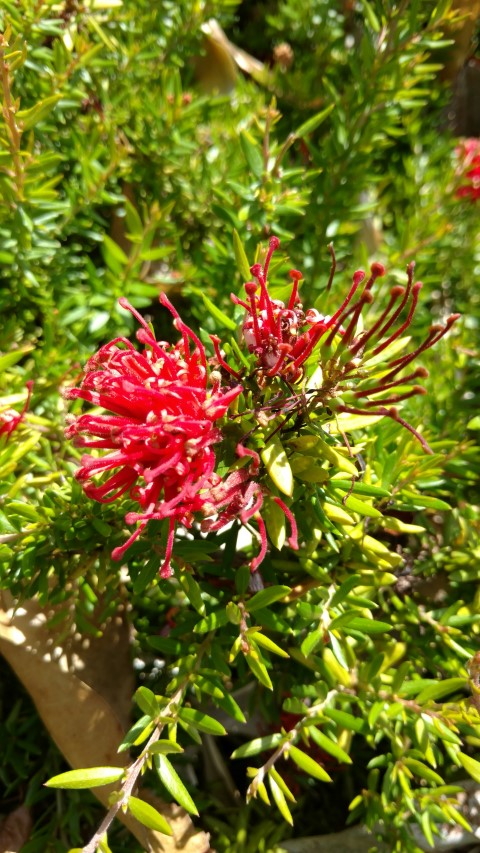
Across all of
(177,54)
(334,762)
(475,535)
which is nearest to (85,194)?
(177,54)

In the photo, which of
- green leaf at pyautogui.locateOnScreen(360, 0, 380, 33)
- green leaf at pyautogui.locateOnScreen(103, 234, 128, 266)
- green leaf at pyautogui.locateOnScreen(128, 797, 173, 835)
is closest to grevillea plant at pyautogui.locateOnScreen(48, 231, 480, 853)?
green leaf at pyautogui.locateOnScreen(128, 797, 173, 835)

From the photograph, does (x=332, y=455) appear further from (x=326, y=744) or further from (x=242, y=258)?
(x=326, y=744)

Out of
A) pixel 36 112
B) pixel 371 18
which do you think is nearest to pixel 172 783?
pixel 36 112

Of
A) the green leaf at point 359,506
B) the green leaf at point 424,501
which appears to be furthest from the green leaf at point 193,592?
the green leaf at point 424,501

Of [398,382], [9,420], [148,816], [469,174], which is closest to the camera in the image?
[398,382]

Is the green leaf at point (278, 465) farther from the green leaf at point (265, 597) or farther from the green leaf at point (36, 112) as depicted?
the green leaf at point (36, 112)

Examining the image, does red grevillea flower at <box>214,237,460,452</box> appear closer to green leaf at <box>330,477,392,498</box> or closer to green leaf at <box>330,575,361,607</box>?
green leaf at <box>330,477,392,498</box>

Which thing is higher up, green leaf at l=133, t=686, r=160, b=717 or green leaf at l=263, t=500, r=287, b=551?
green leaf at l=263, t=500, r=287, b=551
